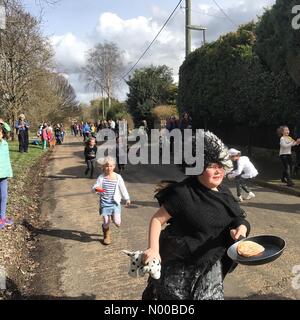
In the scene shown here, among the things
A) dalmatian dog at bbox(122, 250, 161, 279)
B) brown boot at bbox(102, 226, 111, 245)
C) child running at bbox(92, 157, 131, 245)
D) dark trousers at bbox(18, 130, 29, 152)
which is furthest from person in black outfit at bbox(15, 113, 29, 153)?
dalmatian dog at bbox(122, 250, 161, 279)

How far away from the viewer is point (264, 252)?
3.24 meters

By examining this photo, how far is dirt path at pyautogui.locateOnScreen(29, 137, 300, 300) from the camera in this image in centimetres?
550

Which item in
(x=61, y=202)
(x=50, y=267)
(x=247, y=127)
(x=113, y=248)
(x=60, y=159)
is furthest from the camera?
(x=60, y=159)

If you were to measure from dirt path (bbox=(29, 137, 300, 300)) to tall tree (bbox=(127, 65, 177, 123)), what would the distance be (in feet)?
90.7

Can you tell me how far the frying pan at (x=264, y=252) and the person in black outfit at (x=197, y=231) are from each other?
120mm

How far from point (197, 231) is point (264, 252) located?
18.8 inches

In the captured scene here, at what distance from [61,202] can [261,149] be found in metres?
9.67

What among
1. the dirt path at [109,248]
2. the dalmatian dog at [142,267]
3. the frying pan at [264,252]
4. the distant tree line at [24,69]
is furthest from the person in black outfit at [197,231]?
the distant tree line at [24,69]

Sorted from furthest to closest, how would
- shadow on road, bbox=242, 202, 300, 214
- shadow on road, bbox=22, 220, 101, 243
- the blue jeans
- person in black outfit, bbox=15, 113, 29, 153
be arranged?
person in black outfit, bbox=15, 113, 29, 153 < shadow on road, bbox=242, 202, 300, 214 < the blue jeans < shadow on road, bbox=22, 220, 101, 243

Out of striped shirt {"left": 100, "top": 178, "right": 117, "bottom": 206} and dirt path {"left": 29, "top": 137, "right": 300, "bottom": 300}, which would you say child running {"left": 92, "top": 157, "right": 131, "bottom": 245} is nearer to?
striped shirt {"left": 100, "top": 178, "right": 117, "bottom": 206}
